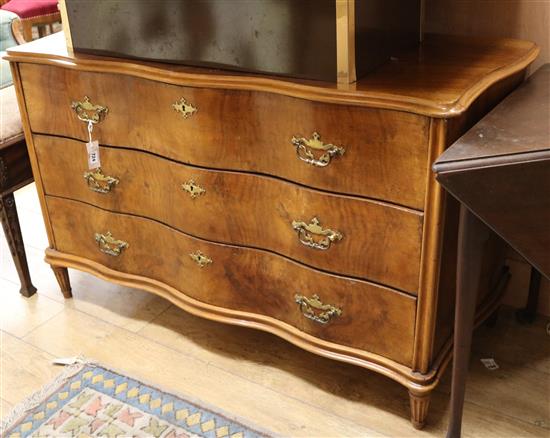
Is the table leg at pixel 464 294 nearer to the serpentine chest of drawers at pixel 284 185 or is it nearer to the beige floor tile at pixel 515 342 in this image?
the serpentine chest of drawers at pixel 284 185

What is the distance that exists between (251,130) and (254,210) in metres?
0.21

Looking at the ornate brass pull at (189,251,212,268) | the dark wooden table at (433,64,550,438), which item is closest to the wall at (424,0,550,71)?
the dark wooden table at (433,64,550,438)

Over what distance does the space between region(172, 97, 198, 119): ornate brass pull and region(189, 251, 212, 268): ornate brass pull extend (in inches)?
15.2

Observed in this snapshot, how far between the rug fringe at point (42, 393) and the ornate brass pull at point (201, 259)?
440 millimetres

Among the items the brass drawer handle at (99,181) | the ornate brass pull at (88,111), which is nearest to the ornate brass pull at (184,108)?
the ornate brass pull at (88,111)

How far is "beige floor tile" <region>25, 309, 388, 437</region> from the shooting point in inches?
65.5

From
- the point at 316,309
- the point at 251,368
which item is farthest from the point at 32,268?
the point at 316,309

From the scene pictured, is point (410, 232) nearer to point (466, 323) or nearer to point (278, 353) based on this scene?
point (466, 323)

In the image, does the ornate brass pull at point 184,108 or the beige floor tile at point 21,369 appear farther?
the beige floor tile at point 21,369

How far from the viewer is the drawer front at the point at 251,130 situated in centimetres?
134

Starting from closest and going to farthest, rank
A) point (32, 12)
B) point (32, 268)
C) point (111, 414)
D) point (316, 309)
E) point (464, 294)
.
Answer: point (464, 294), point (316, 309), point (111, 414), point (32, 268), point (32, 12)

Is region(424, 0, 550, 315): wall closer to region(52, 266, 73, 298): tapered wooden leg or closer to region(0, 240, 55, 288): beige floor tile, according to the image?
region(52, 266, 73, 298): tapered wooden leg

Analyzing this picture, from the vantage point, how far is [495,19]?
1.72 metres

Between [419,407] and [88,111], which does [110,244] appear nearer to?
[88,111]
